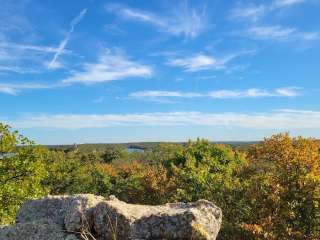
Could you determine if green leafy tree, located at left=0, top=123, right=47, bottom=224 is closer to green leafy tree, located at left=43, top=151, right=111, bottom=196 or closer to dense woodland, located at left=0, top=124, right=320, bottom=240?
dense woodland, located at left=0, top=124, right=320, bottom=240

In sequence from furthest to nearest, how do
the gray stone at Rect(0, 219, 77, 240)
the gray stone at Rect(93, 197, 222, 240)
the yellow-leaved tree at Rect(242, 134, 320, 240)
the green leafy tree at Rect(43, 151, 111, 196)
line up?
the green leafy tree at Rect(43, 151, 111, 196) → the yellow-leaved tree at Rect(242, 134, 320, 240) → the gray stone at Rect(0, 219, 77, 240) → the gray stone at Rect(93, 197, 222, 240)

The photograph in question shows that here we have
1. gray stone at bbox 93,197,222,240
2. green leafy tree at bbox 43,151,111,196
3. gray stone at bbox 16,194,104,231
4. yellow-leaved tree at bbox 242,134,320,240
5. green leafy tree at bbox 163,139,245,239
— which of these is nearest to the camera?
gray stone at bbox 93,197,222,240

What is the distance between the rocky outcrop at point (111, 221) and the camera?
408 inches

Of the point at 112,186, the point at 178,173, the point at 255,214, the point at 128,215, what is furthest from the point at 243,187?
the point at 112,186

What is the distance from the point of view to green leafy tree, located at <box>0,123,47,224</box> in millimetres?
24422

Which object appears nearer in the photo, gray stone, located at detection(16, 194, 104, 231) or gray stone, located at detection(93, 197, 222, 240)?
gray stone, located at detection(93, 197, 222, 240)

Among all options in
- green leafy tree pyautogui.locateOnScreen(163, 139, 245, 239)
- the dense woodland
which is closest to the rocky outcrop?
the dense woodland

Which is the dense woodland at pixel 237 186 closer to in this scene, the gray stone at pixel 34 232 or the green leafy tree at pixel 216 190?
the green leafy tree at pixel 216 190

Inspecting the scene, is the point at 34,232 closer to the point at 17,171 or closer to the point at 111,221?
the point at 111,221

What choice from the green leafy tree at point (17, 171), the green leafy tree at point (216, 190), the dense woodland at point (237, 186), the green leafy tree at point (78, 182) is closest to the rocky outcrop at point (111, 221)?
the dense woodland at point (237, 186)

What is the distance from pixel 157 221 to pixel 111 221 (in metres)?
1.05

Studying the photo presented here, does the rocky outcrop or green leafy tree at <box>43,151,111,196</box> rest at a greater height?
the rocky outcrop

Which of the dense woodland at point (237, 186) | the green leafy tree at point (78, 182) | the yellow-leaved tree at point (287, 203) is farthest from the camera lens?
the green leafy tree at point (78, 182)

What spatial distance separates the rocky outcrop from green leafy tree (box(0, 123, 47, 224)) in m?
12.4
